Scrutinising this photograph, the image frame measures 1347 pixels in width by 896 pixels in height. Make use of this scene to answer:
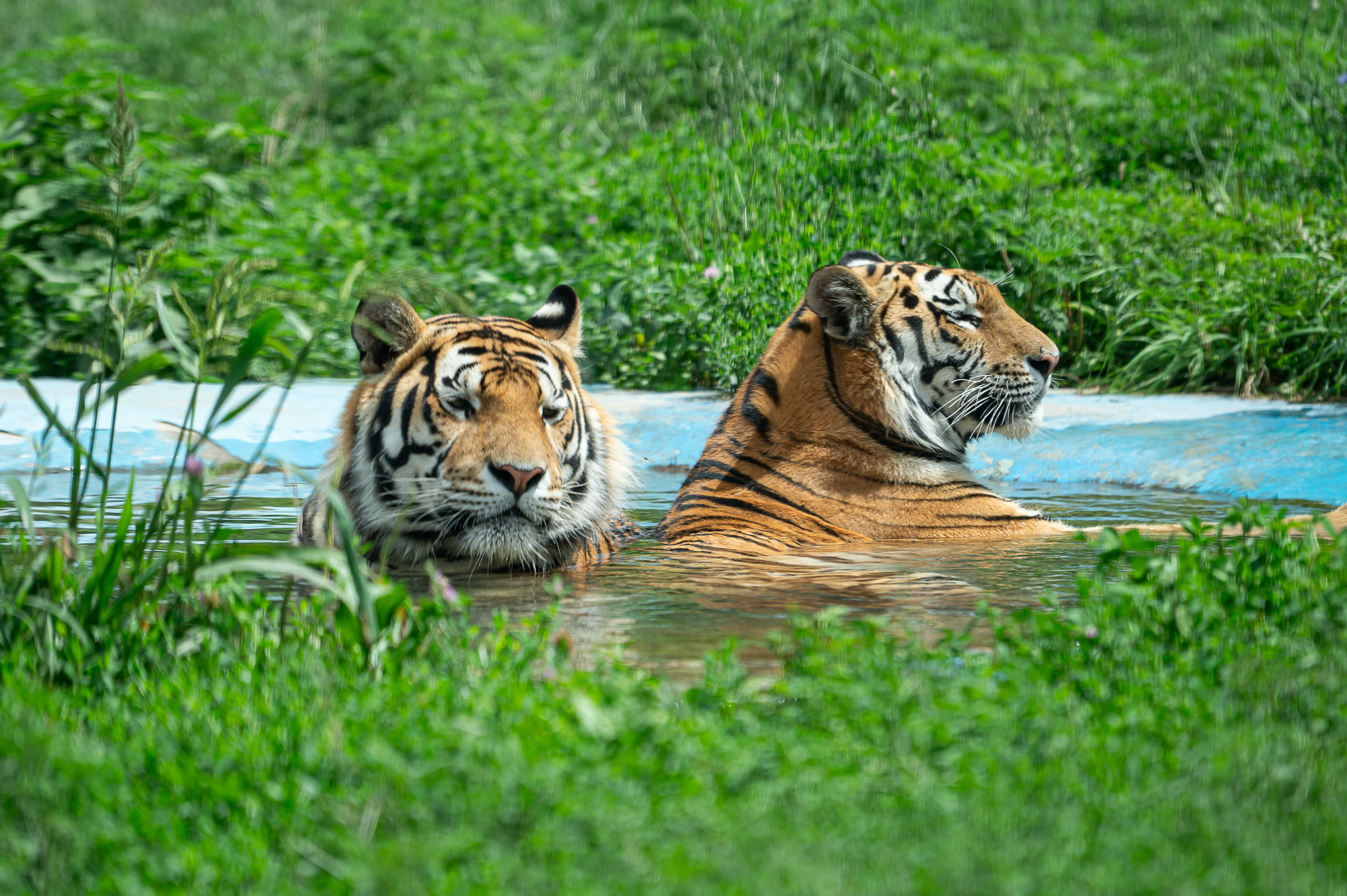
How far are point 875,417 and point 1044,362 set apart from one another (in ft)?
2.17

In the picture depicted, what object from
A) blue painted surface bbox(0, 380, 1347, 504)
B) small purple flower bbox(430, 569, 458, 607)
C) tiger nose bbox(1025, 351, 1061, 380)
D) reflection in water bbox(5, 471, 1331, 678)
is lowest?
blue painted surface bbox(0, 380, 1347, 504)

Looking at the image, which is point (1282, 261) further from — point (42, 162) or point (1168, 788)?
Result: point (42, 162)

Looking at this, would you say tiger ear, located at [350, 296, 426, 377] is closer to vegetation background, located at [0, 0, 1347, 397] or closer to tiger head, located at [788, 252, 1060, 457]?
tiger head, located at [788, 252, 1060, 457]

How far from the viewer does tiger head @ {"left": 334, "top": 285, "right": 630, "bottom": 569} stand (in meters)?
3.30

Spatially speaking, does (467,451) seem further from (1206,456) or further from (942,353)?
(1206,456)

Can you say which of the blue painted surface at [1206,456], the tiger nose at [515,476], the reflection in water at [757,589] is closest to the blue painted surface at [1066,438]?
the blue painted surface at [1206,456]

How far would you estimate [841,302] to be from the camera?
14.0 feet

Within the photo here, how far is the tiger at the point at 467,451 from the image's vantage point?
3.30m

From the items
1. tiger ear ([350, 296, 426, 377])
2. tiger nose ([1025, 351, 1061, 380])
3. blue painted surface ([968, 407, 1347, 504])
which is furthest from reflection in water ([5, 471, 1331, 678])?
blue painted surface ([968, 407, 1347, 504])

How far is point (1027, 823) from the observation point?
1.66 m

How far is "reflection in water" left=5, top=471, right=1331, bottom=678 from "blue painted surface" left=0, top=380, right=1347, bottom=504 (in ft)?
5.46

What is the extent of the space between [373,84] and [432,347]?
1296cm

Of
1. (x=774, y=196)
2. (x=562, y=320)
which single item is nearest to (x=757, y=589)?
(x=562, y=320)

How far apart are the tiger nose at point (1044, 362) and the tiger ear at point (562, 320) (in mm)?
1628
